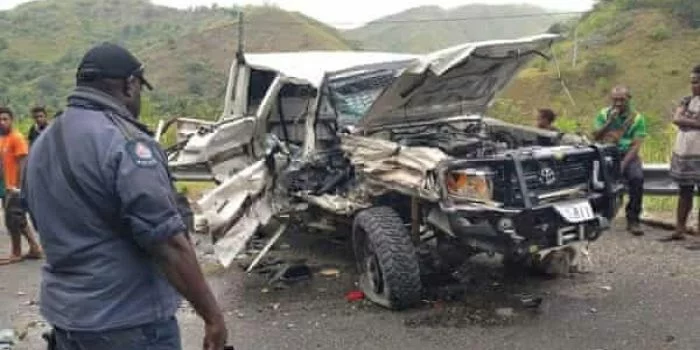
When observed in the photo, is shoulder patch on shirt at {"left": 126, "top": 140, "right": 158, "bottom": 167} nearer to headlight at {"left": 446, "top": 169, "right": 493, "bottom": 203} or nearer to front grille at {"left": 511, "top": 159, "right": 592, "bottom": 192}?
headlight at {"left": 446, "top": 169, "right": 493, "bottom": 203}

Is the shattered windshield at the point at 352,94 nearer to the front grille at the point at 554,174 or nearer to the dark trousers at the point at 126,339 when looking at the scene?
the front grille at the point at 554,174

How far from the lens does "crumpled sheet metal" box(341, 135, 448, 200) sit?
6016mm

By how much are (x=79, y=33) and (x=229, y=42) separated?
40.4 feet

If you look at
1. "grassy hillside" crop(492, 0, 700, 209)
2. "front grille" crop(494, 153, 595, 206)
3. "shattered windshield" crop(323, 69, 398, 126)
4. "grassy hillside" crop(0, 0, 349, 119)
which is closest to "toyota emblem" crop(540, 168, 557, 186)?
"front grille" crop(494, 153, 595, 206)

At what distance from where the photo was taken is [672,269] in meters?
7.14

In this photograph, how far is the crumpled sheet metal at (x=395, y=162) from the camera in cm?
602

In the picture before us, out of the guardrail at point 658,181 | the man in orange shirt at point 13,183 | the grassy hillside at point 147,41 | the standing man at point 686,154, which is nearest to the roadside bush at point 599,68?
the grassy hillside at point 147,41

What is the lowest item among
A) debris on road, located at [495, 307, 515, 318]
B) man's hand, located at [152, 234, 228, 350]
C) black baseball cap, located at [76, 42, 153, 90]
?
debris on road, located at [495, 307, 515, 318]

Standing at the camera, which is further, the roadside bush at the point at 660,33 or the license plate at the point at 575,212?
the roadside bush at the point at 660,33

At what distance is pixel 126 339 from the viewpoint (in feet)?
8.71

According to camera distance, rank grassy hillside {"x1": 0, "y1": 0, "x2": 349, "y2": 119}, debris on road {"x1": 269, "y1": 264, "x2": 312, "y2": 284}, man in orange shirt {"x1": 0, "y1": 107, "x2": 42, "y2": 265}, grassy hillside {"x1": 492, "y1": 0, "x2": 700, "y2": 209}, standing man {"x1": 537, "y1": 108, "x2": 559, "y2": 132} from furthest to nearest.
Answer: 1. grassy hillside {"x1": 0, "y1": 0, "x2": 349, "y2": 119}
2. grassy hillside {"x1": 492, "y1": 0, "x2": 700, "y2": 209}
3. man in orange shirt {"x1": 0, "y1": 107, "x2": 42, "y2": 265}
4. standing man {"x1": 537, "y1": 108, "x2": 559, "y2": 132}
5. debris on road {"x1": 269, "y1": 264, "x2": 312, "y2": 284}

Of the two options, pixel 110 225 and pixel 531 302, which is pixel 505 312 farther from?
pixel 110 225

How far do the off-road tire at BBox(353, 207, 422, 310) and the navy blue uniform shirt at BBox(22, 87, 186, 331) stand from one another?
11.5 ft

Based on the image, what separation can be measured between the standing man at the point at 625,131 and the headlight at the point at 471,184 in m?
2.71
